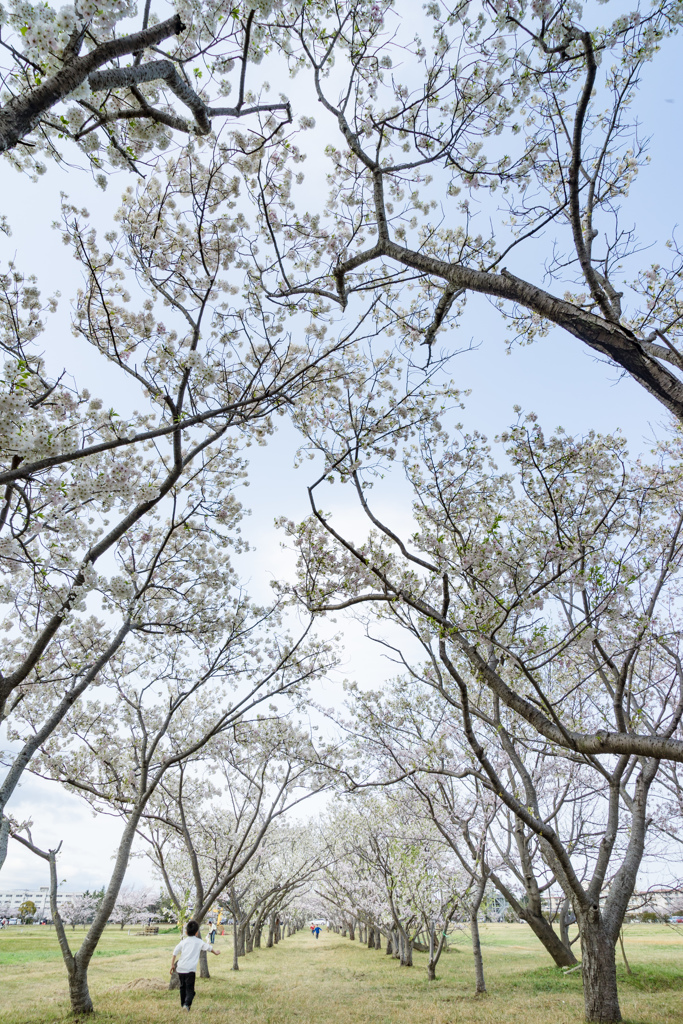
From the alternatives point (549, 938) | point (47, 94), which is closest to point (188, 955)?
point (549, 938)

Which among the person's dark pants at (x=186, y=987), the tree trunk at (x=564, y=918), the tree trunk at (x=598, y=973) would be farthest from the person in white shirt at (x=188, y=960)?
the tree trunk at (x=564, y=918)

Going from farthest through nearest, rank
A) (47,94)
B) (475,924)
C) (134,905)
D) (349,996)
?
1. (134,905)
2. (349,996)
3. (475,924)
4. (47,94)

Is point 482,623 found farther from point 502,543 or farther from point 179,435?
point 179,435

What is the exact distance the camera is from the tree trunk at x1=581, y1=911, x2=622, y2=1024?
673cm

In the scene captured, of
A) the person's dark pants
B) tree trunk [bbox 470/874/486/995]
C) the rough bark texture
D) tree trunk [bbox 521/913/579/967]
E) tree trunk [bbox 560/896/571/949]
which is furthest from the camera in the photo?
tree trunk [bbox 560/896/571/949]

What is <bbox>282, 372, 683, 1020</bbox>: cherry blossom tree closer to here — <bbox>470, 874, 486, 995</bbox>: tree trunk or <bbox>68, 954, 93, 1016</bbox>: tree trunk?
<bbox>470, 874, 486, 995</bbox>: tree trunk

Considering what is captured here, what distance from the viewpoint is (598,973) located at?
6844mm

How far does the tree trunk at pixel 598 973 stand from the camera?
6.73 metres

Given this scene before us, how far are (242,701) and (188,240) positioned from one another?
7.98 m

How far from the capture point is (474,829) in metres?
12.6

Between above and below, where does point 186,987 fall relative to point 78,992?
below

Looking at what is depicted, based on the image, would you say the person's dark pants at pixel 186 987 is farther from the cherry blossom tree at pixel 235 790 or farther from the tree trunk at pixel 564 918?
the tree trunk at pixel 564 918

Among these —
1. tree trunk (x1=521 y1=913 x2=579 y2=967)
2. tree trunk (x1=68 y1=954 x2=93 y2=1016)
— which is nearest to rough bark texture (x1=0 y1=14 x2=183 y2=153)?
tree trunk (x1=68 y1=954 x2=93 y2=1016)

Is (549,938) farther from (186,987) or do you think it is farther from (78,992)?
(78,992)
